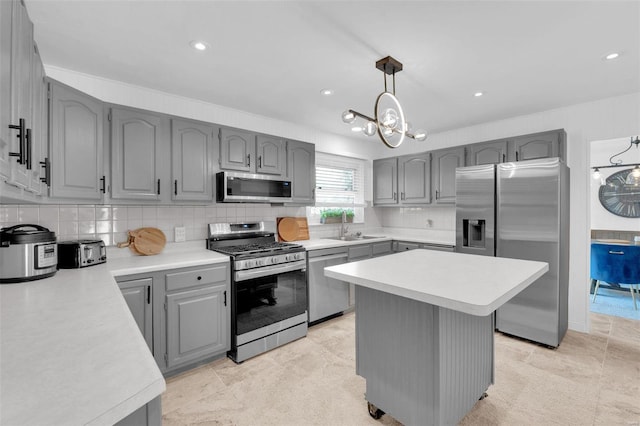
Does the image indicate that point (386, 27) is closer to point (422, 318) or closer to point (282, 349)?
point (422, 318)

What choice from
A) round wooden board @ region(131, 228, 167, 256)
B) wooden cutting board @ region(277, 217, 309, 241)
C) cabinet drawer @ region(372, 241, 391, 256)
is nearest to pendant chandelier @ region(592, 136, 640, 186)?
cabinet drawer @ region(372, 241, 391, 256)

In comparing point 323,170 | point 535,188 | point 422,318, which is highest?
point 323,170

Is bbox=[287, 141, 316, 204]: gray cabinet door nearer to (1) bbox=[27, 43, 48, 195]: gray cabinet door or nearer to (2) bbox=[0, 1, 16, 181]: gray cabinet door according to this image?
(1) bbox=[27, 43, 48, 195]: gray cabinet door

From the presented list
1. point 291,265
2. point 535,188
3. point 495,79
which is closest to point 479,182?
point 535,188

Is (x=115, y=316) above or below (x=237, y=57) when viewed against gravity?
below

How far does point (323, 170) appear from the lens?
14.5 feet

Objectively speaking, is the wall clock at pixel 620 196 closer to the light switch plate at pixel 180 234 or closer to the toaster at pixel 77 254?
the light switch plate at pixel 180 234

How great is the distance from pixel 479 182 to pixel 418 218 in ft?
4.70

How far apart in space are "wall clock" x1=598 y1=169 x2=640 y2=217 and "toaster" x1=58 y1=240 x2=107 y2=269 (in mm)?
7277

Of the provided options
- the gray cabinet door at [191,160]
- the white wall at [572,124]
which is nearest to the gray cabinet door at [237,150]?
the gray cabinet door at [191,160]

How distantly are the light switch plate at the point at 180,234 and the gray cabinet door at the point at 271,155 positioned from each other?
98 cm

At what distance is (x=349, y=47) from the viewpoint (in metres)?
2.07

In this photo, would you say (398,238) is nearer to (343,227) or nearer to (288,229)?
(343,227)

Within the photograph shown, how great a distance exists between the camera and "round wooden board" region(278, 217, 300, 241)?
3678 mm
